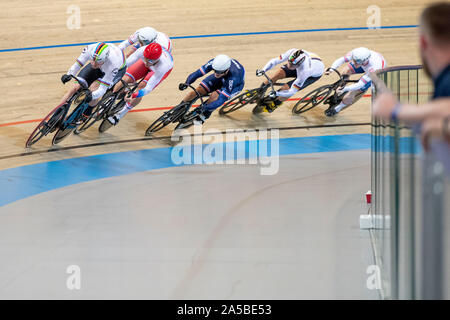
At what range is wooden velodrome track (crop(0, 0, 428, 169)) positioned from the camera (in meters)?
8.32

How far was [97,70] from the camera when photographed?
25.9 feet

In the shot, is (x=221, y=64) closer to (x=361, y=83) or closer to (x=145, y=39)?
(x=145, y=39)

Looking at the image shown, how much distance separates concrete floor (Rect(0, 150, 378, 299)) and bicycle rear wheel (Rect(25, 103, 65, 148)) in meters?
1.22

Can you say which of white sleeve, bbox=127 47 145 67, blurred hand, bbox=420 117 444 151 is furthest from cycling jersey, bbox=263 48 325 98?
blurred hand, bbox=420 117 444 151

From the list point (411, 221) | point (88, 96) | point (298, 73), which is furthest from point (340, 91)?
point (411, 221)

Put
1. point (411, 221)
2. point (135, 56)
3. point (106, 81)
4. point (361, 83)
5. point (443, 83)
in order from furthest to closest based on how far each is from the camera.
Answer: point (361, 83) → point (135, 56) → point (106, 81) → point (411, 221) → point (443, 83)

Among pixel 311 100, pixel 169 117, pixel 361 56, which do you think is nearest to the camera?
pixel 169 117

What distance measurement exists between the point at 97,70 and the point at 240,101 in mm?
1834

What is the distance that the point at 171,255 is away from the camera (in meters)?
4.42

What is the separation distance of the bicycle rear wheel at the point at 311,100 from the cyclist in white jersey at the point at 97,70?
7.76 ft

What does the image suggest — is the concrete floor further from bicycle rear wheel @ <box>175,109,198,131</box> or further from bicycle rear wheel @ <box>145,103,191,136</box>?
bicycle rear wheel @ <box>175,109,198,131</box>

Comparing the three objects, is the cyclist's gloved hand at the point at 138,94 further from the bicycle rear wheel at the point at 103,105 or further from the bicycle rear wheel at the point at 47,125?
the bicycle rear wheel at the point at 47,125

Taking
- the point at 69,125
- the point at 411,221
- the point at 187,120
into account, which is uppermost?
the point at 187,120

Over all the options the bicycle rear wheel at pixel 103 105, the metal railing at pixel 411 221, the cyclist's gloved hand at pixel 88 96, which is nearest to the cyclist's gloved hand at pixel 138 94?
the bicycle rear wheel at pixel 103 105
